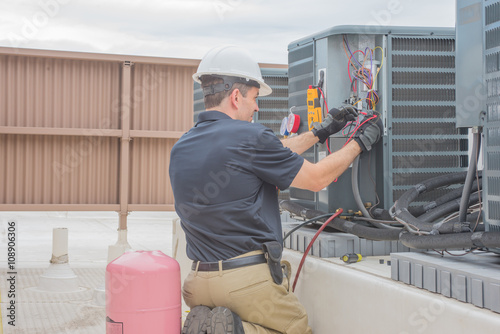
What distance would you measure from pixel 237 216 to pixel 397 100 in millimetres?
1336

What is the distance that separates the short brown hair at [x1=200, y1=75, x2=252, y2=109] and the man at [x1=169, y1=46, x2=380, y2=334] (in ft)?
0.27

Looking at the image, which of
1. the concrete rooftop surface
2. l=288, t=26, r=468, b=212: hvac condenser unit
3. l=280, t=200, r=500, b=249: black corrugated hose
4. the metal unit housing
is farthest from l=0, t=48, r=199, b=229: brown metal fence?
the metal unit housing

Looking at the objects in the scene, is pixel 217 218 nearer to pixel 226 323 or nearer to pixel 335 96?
pixel 226 323

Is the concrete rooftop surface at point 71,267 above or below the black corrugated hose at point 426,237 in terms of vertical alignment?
below

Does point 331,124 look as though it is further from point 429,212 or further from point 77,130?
point 77,130

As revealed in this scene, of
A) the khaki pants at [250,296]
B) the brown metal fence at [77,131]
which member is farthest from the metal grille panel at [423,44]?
the brown metal fence at [77,131]

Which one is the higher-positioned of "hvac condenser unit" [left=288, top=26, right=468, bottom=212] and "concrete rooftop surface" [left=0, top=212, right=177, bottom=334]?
"hvac condenser unit" [left=288, top=26, right=468, bottom=212]

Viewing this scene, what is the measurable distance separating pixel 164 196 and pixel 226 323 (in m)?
6.60

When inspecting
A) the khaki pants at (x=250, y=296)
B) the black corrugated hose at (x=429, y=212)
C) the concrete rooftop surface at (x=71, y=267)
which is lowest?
the concrete rooftop surface at (x=71, y=267)

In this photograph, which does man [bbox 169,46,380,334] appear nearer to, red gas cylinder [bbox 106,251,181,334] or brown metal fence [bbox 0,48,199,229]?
red gas cylinder [bbox 106,251,181,334]

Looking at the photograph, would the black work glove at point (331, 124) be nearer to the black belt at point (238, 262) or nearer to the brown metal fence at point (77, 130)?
the black belt at point (238, 262)

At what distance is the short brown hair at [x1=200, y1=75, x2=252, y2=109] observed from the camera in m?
2.70

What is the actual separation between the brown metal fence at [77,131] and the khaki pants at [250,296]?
233 inches

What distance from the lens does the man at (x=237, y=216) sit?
2469 mm
